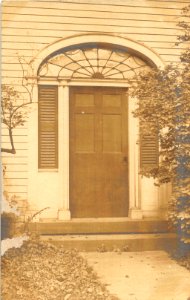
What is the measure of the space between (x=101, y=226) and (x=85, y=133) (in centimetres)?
151

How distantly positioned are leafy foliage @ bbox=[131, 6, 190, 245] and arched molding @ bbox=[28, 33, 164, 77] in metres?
1.34

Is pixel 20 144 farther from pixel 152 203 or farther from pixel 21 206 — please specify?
pixel 152 203

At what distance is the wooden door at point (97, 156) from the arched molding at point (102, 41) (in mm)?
706

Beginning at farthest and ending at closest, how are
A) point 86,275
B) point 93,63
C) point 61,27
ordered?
point 93,63 → point 61,27 → point 86,275

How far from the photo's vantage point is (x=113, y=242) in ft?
19.3

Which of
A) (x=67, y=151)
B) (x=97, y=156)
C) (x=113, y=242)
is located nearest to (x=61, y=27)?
(x=67, y=151)

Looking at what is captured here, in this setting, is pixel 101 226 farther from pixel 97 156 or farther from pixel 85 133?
pixel 85 133

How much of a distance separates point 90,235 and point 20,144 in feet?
5.77

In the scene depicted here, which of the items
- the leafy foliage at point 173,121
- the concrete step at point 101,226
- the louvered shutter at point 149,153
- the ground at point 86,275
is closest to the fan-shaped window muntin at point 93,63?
the louvered shutter at point 149,153

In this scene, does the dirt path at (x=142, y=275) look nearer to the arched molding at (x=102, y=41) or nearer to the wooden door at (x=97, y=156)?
the wooden door at (x=97, y=156)

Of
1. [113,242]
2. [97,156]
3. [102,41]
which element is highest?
[102,41]

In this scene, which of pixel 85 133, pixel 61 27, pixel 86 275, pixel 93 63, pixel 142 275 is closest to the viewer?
pixel 86 275

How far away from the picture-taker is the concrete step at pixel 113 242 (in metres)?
5.83

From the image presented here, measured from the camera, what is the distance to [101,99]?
6707 mm
